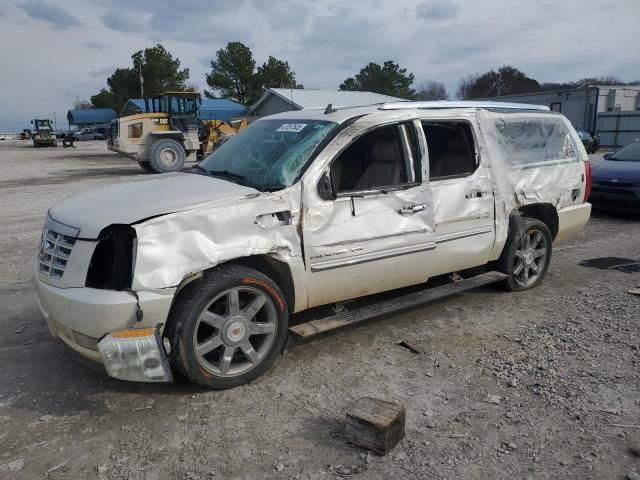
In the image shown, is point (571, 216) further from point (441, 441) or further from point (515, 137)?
point (441, 441)

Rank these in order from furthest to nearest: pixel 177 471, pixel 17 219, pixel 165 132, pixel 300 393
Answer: pixel 165 132
pixel 17 219
pixel 300 393
pixel 177 471

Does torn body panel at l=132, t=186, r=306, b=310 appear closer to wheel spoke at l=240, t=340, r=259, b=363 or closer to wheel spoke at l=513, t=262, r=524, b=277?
wheel spoke at l=240, t=340, r=259, b=363

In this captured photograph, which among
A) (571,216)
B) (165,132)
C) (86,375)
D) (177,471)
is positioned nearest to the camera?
(177,471)

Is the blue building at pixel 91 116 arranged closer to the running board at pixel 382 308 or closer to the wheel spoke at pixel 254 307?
the running board at pixel 382 308

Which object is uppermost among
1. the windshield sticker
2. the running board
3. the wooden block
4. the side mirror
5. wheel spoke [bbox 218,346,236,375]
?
the windshield sticker

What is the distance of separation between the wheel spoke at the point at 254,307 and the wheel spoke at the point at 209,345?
233 mm

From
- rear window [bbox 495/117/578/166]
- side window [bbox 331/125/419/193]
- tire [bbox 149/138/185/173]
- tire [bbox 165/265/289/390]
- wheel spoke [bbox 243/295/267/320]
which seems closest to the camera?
tire [bbox 165/265/289/390]

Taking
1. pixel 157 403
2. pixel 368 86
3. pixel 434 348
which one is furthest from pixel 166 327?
pixel 368 86

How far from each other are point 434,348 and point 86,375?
2.55m

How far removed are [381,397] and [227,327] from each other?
1.08 meters

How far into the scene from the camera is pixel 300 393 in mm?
3363

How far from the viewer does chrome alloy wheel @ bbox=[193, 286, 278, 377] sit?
3283 mm

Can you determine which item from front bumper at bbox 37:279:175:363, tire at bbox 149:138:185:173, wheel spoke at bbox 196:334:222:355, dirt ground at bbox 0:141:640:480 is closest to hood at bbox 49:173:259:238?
front bumper at bbox 37:279:175:363

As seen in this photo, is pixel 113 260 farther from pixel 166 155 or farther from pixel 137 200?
pixel 166 155
